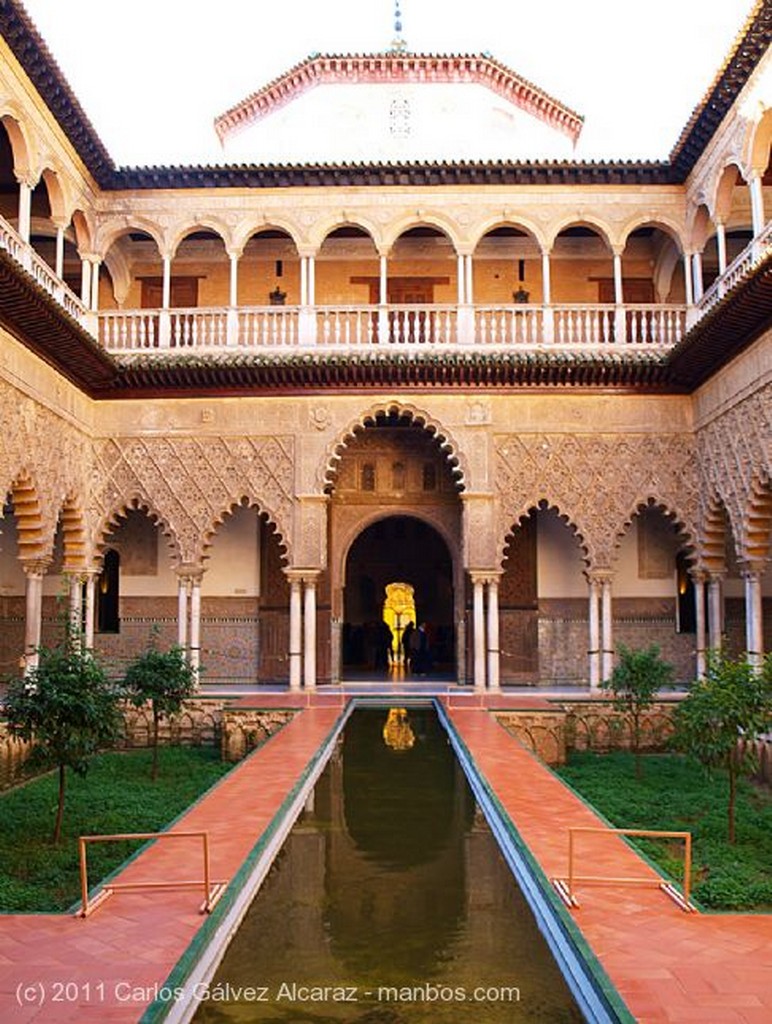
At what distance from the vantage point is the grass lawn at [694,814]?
19.2ft

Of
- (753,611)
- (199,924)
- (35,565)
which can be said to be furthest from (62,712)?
(753,611)

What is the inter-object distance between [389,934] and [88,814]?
4214 mm

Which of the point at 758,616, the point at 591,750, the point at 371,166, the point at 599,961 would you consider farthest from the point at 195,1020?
the point at 371,166

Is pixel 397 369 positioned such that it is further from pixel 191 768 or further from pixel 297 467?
pixel 191 768

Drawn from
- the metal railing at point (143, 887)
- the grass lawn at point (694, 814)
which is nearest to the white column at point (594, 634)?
the grass lawn at point (694, 814)

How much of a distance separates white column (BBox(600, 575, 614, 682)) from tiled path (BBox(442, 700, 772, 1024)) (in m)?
7.83

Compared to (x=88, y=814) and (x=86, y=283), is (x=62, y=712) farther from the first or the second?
(x=86, y=283)

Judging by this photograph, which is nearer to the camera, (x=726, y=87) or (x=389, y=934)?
(x=389, y=934)

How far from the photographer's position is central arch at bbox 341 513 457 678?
2053 centimetres

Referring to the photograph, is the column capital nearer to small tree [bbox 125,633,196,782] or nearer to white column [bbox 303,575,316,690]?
small tree [bbox 125,633,196,782]

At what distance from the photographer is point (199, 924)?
15.2ft

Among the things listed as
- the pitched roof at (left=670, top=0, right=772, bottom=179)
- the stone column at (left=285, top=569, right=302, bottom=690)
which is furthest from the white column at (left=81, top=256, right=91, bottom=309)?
the pitched roof at (left=670, top=0, right=772, bottom=179)

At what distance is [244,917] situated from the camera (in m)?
5.09

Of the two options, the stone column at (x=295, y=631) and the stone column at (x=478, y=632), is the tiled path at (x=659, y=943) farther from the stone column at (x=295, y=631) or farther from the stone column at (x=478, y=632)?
the stone column at (x=295, y=631)
